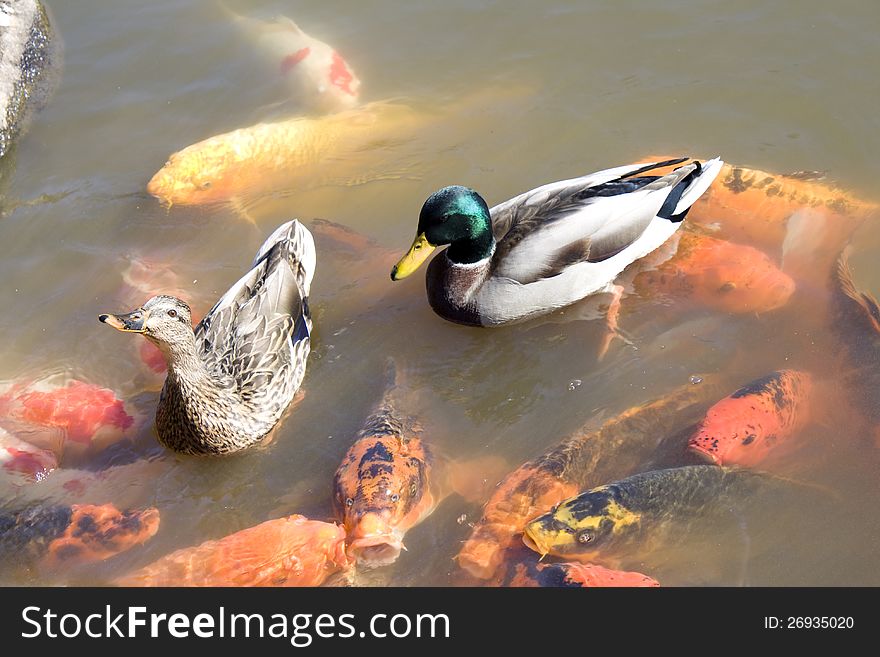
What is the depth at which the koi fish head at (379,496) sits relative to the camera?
5.22m

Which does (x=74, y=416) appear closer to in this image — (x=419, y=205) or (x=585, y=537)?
(x=419, y=205)

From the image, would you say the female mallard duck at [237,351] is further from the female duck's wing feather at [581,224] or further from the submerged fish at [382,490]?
the female duck's wing feather at [581,224]

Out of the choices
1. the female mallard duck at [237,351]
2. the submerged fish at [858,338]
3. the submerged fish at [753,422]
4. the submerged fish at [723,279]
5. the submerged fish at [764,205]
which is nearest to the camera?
the submerged fish at [753,422]

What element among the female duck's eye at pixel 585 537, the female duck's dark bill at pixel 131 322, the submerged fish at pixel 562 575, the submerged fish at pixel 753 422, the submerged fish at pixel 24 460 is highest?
the female duck's dark bill at pixel 131 322

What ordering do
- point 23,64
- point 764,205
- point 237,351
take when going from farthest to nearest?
point 23,64 < point 764,205 < point 237,351

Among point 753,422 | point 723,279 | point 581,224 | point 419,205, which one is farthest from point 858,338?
point 419,205

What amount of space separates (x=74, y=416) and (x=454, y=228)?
296 centimetres

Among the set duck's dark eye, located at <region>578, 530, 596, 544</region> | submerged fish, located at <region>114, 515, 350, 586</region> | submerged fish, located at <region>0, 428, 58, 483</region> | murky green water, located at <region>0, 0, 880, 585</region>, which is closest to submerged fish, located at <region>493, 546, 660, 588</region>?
duck's dark eye, located at <region>578, 530, 596, 544</region>

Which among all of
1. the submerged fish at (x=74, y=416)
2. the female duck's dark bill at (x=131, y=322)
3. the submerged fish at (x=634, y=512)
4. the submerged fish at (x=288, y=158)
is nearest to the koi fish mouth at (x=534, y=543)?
the submerged fish at (x=634, y=512)

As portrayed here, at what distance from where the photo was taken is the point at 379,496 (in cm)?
527

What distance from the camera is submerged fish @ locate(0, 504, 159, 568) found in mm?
5344

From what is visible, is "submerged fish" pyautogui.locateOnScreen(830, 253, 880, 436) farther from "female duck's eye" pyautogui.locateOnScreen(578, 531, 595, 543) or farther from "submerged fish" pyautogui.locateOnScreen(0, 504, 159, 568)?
"submerged fish" pyautogui.locateOnScreen(0, 504, 159, 568)

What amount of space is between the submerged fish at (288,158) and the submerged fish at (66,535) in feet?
12.0

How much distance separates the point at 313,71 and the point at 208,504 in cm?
537
